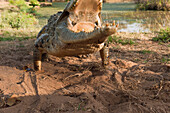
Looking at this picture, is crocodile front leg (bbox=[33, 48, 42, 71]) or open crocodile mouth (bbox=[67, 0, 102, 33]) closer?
open crocodile mouth (bbox=[67, 0, 102, 33])

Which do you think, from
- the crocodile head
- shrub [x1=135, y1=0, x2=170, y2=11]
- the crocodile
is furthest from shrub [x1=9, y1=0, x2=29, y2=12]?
the crocodile head

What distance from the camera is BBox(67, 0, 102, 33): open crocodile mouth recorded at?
248 centimetres

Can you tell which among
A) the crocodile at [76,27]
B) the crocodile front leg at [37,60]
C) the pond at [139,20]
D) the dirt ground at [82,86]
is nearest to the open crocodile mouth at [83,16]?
the crocodile at [76,27]

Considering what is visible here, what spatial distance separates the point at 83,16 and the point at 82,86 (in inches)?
43.4

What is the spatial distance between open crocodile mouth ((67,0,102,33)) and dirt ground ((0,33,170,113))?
0.89 metres

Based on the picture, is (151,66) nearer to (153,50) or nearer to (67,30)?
(153,50)

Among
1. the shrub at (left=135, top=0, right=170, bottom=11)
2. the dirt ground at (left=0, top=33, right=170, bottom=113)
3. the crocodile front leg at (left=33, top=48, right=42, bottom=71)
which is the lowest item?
the dirt ground at (left=0, top=33, right=170, bottom=113)

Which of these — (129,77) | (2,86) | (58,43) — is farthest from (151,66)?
(2,86)

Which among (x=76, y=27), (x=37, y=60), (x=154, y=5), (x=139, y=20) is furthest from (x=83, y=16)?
(x=154, y=5)

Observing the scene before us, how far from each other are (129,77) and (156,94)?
0.63 m

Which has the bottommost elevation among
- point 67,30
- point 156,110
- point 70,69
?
point 156,110

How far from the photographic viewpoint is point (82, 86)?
8.72 ft

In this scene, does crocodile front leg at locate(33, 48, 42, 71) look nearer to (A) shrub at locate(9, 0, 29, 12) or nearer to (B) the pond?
(B) the pond

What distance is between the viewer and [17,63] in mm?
3617
